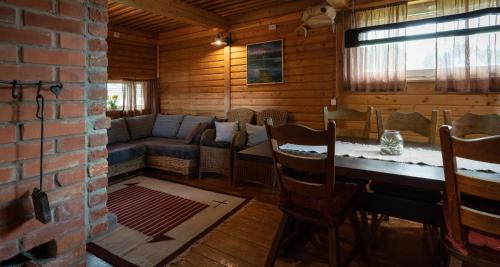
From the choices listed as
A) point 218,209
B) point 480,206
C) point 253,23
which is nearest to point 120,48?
point 253,23

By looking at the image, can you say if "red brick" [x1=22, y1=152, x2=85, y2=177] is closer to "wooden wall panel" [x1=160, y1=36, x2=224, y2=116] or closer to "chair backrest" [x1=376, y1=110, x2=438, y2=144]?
"chair backrest" [x1=376, y1=110, x2=438, y2=144]

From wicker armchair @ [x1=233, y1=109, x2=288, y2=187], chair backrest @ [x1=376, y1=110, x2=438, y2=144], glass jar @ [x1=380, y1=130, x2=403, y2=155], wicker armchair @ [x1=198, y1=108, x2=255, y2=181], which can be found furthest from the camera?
wicker armchair @ [x1=198, y1=108, x2=255, y2=181]

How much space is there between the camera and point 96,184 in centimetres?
121

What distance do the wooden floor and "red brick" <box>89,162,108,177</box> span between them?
1042 mm

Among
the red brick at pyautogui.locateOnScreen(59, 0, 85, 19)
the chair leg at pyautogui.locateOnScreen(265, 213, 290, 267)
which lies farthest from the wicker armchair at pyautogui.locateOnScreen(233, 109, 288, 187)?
the red brick at pyautogui.locateOnScreen(59, 0, 85, 19)

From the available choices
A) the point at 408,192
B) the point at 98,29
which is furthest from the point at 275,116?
the point at 98,29

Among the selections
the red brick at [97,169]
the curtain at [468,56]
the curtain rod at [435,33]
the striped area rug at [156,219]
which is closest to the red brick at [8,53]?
the red brick at [97,169]

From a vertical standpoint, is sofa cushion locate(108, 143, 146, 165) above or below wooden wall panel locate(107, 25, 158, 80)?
below

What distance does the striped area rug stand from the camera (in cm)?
212

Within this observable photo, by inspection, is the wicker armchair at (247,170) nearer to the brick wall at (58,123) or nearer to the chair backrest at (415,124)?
the chair backrest at (415,124)

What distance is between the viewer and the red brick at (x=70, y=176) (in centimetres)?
103

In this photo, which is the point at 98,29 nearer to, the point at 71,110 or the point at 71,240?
the point at 71,110

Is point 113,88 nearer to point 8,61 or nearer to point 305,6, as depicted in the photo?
point 305,6

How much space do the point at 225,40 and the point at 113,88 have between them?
2391 mm
